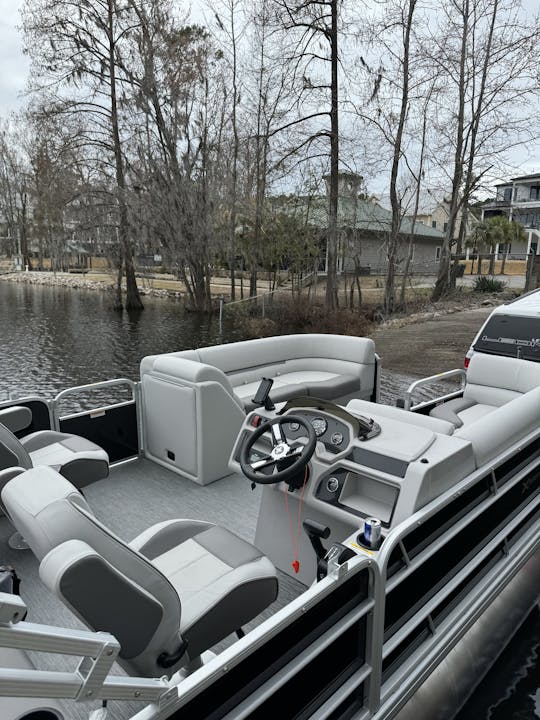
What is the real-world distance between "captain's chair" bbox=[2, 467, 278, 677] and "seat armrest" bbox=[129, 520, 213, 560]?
152 mm

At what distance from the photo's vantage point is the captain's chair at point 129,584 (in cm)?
129

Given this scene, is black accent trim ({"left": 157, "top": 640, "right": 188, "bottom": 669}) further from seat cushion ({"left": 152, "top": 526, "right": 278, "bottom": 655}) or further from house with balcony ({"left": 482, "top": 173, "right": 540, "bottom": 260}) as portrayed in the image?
house with balcony ({"left": 482, "top": 173, "right": 540, "bottom": 260})

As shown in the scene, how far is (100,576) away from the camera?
50.9 inches

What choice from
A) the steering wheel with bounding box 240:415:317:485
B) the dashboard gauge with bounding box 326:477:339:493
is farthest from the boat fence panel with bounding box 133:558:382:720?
the dashboard gauge with bounding box 326:477:339:493

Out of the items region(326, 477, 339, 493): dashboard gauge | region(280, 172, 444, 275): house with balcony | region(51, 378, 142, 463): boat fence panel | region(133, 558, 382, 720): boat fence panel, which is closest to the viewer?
region(133, 558, 382, 720): boat fence panel

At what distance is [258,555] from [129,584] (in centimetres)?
74

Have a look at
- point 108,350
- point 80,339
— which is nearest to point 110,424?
point 108,350

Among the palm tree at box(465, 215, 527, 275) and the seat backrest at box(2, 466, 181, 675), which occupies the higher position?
the palm tree at box(465, 215, 527, 275)

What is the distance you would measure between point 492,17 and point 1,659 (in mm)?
19258

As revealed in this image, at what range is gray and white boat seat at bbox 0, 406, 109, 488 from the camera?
2.44m

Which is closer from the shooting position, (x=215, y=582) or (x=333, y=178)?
(x=215, y=582)

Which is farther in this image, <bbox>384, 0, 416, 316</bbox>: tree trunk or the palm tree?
the palm tree

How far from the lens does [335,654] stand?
1504 mm

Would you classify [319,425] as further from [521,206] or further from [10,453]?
[521,206]
